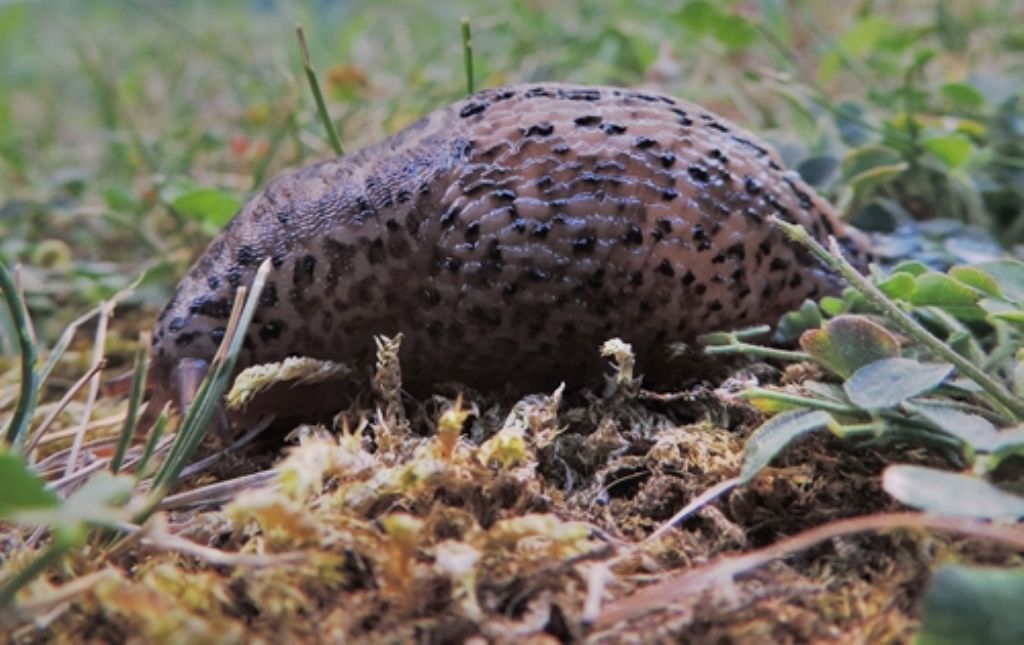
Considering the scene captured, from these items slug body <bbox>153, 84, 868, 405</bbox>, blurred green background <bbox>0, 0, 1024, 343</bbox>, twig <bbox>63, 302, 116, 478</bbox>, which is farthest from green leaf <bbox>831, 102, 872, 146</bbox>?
twig <bbox>63, 302, 116, 478</bbox>

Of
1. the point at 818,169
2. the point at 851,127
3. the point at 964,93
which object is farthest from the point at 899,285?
the point at 851,127

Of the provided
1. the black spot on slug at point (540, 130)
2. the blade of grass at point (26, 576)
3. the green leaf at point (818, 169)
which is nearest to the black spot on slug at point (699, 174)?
the black spot on slug at point (540, 130)

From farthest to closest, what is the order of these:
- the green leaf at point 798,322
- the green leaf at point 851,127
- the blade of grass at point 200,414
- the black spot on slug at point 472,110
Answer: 1. the green leaf at point 851,127
2. the black spot on slug at point 472,110
3. the green leaf at point 798,322
4. the blade of grass at point 200,414

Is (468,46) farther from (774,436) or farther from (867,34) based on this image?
(867,34)

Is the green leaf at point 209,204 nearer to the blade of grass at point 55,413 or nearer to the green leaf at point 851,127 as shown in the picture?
the blade of grass at point 55,413

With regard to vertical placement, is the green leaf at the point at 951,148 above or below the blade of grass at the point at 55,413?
above

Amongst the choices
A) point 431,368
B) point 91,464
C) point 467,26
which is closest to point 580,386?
point 431,368
